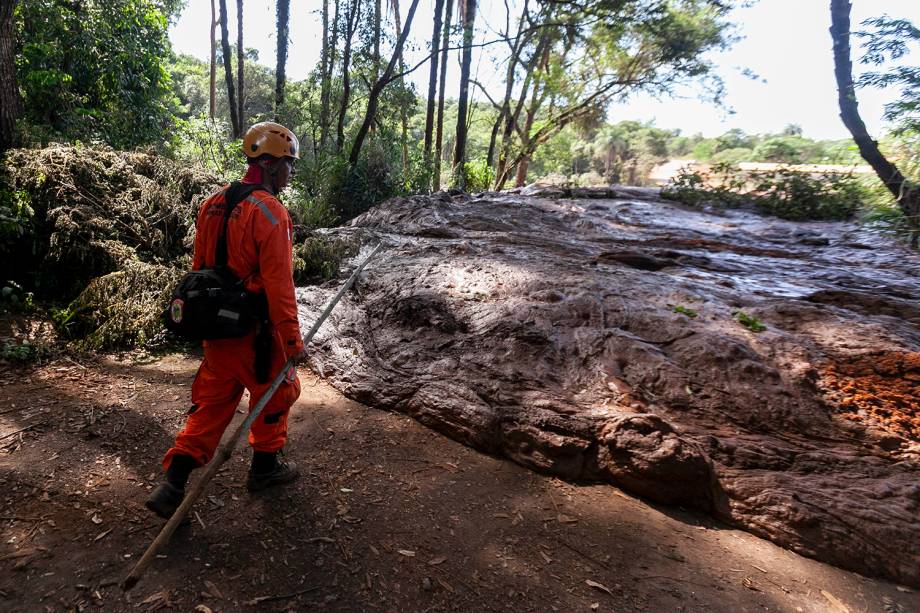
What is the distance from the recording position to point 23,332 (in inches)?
178

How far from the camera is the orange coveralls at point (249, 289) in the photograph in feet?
8.25

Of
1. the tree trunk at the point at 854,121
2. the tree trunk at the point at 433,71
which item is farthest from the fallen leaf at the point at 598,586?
the tree trunk at the point at 433,71

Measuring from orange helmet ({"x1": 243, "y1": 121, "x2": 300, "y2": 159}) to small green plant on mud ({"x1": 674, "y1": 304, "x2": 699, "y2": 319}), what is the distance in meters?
3.42

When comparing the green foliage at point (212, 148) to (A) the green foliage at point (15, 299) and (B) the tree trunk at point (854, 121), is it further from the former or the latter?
(B) the tree trunk at point (854, 121)

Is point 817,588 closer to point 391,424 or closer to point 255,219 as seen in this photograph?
point 391,424

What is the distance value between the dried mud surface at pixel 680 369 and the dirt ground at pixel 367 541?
21cm

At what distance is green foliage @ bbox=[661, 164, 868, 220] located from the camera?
795cm

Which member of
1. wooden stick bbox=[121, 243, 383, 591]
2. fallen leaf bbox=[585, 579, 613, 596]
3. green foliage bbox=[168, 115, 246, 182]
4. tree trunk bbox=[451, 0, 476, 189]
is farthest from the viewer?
tree trunk bbox=[451, 0, 476, 189]

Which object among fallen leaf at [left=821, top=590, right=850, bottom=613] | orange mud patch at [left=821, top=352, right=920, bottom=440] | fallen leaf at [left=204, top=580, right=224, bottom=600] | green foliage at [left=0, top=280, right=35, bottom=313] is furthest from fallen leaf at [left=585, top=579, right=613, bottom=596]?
green foliage at [left=0, top=280, right=35, bottom=313]

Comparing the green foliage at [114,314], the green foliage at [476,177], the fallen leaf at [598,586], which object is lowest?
the fallen leaf at [598,586]

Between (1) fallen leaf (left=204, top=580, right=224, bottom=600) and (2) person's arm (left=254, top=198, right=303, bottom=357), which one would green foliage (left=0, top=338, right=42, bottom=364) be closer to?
(2) person's arm (left=254, top=198, right=303, bottom=357)

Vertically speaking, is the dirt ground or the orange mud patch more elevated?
the orange mud patch

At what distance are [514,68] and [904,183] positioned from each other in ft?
48.1

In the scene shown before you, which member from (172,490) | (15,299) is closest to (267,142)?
(172,490)
